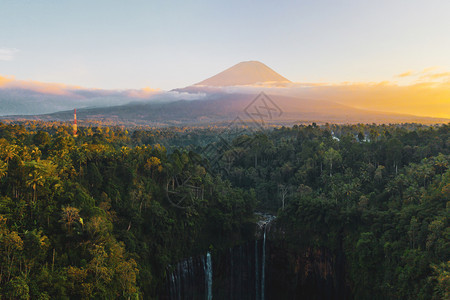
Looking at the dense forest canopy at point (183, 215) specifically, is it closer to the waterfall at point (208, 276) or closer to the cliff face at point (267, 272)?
the cliff face at point (267, 272)

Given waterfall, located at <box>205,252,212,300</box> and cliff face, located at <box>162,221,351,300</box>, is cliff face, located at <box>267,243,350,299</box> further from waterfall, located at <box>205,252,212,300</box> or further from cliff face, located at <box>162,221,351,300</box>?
waterfall, located at <box>205,252,212,300</box>

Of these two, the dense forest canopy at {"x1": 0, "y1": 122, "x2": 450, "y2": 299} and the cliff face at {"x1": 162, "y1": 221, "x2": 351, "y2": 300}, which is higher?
the dense forest canopy at {"x1": 0, "y1": 122, "x2": 450, "y2": 299}

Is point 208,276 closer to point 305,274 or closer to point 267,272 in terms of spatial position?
point 267,272

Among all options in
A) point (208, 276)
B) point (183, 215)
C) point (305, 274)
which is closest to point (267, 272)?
point (305, 274)

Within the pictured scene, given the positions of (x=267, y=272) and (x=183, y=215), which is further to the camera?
(x=267, y=272)

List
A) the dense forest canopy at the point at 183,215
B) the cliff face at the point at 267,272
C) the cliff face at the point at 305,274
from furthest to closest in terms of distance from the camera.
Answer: the cliff face at the point at 305,274, the cliff face at the point at 267,272, the dense forest canopy at the point at 183,215

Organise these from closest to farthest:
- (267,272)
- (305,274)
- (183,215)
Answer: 1. (183,215)
2. (305,274)
3. (267,272)

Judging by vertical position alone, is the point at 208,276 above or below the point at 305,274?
above

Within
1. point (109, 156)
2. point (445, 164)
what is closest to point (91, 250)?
→ point (109, 156)

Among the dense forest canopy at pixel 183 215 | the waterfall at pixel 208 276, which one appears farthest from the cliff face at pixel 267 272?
the dense forest canopy at pixel 183 215

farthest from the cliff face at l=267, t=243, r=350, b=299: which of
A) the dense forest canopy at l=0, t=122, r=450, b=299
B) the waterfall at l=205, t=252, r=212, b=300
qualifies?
the waterfall at l=205, t=252, r=212, b=300
